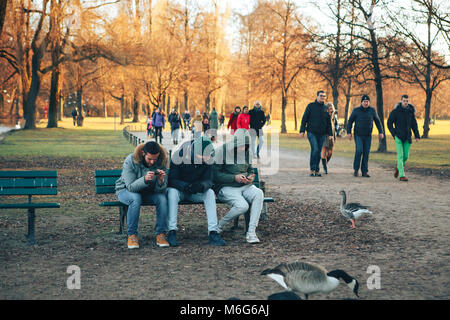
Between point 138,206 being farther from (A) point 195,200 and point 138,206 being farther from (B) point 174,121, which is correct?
(B) point 174,121

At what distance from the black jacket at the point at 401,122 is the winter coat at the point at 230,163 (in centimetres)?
619

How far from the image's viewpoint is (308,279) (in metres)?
4.18

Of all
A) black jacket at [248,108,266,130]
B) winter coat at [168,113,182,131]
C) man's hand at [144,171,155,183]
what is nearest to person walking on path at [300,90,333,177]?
black jacket at [248,108,266,130]

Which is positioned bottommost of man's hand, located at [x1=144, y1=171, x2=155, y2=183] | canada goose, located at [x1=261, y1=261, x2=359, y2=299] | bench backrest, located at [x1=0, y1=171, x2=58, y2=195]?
canada goose, located at [x1=261, y1=261, x2=359, y2=299]

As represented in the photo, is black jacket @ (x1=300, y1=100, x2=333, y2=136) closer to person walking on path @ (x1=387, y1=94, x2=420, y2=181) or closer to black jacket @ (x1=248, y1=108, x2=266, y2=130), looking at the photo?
person walking on path @ (x1=387, y1=94, x2=420, y2=181)

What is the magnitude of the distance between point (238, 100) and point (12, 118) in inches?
1176

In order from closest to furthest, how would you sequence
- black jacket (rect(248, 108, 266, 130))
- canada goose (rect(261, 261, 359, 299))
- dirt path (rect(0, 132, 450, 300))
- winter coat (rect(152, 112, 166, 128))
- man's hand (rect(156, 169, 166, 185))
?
canada goose (rect(261, 261, 359, 299)) → dirt path (rect(0, 132, 450, 300)) → man's hand (rect(156, 169, 166, 185)) → black jacket (rect(248, 108, 266, 130)) → winter coat (rect(152, 112, 166, 128))

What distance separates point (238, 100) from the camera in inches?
2694

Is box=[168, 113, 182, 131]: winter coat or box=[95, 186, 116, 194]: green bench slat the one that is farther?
box=[168, 113, 182, 131]: winter coat

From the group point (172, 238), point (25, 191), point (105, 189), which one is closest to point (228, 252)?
point (172, 238)

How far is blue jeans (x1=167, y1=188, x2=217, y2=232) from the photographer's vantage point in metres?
6.30

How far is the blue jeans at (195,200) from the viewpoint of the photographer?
6301mm

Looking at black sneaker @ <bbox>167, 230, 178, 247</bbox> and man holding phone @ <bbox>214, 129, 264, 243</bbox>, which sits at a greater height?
man holding phone @ <bbox>214, 129, 264, 243</bbox>

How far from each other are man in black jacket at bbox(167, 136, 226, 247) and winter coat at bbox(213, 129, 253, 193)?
0.15 metres
